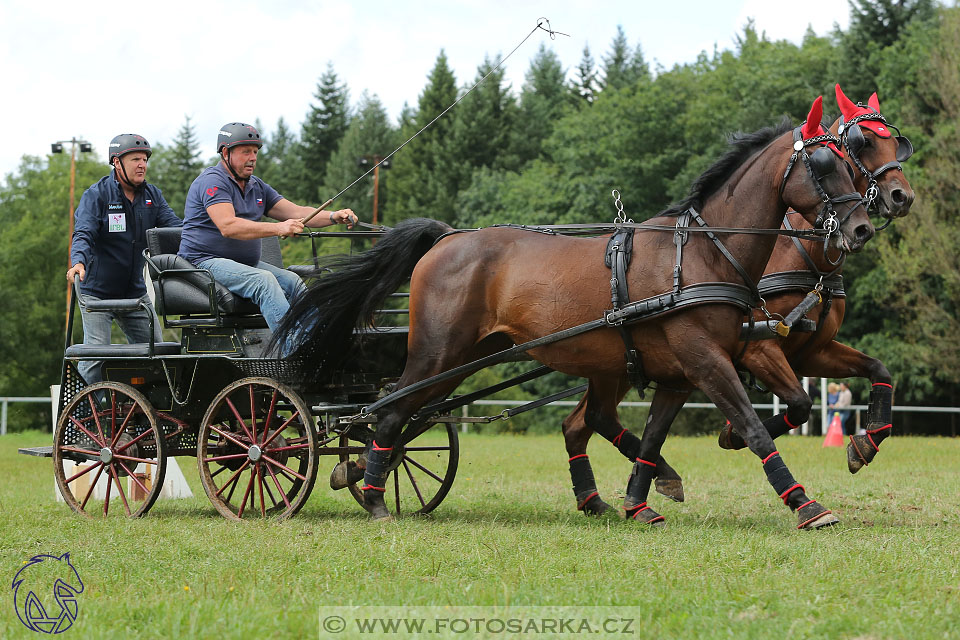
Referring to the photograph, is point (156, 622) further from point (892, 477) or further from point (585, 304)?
point (892, 477)

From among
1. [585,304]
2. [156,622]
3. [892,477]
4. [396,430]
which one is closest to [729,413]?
[585,304]

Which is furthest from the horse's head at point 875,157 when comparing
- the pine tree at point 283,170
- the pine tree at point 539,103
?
the pine tree at point 283,170

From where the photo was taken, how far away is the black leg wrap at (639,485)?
6.98 metres

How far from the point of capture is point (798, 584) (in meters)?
4.40

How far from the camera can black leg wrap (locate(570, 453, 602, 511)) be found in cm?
751

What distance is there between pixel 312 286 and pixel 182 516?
1.91m

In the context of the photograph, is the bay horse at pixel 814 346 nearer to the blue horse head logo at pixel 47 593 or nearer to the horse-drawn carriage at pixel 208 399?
the horse-drawn carriage at pixel 208 399

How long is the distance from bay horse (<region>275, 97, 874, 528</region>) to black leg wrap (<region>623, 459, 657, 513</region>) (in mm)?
31

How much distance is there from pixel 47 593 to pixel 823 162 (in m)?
4.61

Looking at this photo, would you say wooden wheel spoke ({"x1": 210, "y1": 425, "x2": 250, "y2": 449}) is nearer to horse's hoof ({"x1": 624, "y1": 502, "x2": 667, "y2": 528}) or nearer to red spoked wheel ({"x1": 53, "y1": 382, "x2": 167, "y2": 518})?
red spoked wheel ({"x1": 53, "y1": 382, "x2": 167, "y2": 518})

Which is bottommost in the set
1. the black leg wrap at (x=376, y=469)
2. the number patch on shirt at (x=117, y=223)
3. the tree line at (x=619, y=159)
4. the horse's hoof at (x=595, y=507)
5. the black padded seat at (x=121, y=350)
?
the horse's hoof at (x=595, y=507)

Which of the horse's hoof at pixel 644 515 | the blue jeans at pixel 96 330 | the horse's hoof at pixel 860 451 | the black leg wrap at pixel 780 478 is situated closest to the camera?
the black leg wrap at pixel 780 478

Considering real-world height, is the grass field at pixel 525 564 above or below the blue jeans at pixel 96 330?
below

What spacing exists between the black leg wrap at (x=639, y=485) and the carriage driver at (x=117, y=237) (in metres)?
3.74
